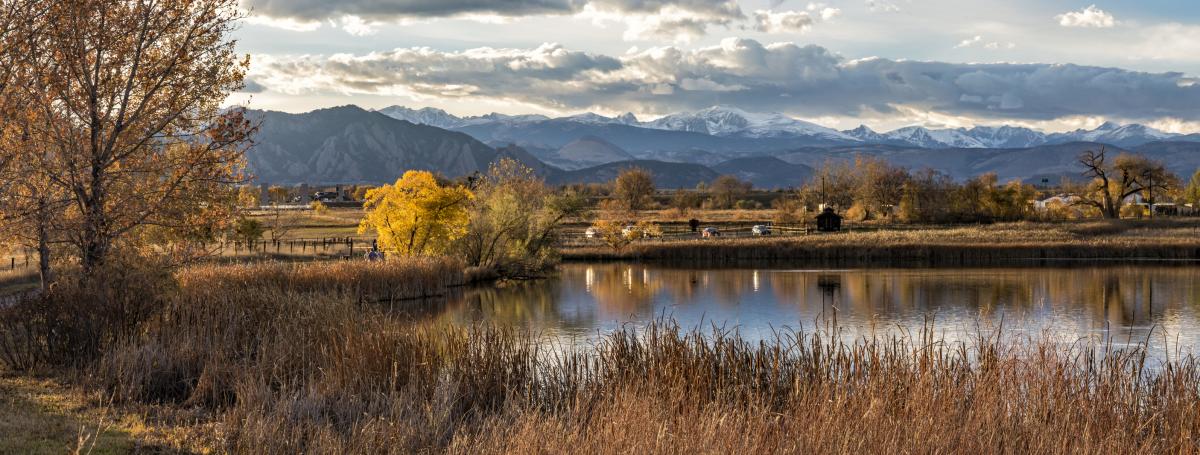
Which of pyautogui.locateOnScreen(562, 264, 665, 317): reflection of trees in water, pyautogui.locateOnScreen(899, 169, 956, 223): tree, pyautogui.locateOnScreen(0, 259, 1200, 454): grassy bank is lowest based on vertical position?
pyautogui.locateOnScreen(562, 264, 665, 317): reflection of trees in water

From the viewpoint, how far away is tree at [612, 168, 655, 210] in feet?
412

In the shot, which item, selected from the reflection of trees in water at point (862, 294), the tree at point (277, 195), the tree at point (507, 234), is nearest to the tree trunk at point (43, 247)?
the reflection of trees in water at point (862, 294)

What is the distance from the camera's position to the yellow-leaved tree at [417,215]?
46.2m

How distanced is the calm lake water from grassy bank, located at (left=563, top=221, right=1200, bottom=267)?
6.96 metres

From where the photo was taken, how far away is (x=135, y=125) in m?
19.5

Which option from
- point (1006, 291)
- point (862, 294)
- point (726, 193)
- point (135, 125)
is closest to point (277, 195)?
point (726, 193)

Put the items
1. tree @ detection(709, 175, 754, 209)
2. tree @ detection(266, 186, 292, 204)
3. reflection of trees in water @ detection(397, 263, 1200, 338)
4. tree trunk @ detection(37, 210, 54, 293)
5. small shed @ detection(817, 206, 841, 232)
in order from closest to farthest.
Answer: tree trunk @ detection(37, 210, 54, 293) < reflection of trees in water @ detection(397, 263, 1200, 338) < small shed @ detection(817, 206, 841, 232) < tree @ detection(709, 175, 754, 209) < tree @ detection(266, 186, 292, 204)

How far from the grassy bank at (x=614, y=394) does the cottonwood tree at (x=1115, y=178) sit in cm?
8781

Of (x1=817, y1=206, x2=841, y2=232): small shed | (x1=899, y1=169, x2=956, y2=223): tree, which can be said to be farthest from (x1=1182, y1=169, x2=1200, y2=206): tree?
(x1=817, y1=206, x2=841, y2=232): small shed

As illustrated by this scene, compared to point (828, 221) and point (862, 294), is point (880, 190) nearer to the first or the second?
point (828, 221)

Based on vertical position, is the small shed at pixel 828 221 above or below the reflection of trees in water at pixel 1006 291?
above

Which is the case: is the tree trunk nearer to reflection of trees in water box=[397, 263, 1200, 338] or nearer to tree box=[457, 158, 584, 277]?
reflection of trees in water box=[397, 263, 1200, 338]

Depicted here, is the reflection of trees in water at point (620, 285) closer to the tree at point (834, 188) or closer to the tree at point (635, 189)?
the tree at point (834, 188)

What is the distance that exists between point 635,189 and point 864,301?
8957 cm
